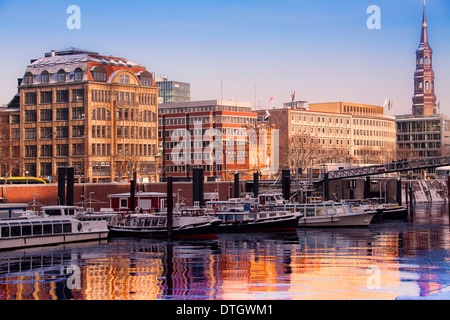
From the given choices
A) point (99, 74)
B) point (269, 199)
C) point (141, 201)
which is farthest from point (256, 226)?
point (99, 74)

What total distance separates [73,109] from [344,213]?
203 feet

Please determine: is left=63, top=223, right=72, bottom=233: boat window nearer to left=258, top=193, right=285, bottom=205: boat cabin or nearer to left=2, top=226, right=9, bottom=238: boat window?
left=2, top=226, right=9, bottom=238: boat window

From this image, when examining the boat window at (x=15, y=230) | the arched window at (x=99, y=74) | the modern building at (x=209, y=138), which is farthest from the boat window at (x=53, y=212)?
the modern building at (x=209, y=138)

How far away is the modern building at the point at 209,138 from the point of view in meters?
176

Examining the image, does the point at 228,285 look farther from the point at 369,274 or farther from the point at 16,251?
the point at 16,251

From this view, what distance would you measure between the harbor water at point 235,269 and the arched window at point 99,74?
67.2 m

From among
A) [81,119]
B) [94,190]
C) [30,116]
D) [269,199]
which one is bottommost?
[269,199]

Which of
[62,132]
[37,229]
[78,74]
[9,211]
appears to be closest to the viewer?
[37,229]

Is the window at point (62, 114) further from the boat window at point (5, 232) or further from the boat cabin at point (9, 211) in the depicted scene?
the boat window at point (5, 232)

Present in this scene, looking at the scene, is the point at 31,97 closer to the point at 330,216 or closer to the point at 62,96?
the point at 62,96

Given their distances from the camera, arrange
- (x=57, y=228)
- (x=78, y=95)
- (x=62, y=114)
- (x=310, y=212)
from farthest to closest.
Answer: (x=62, y=114), (x=78, y=95), (x=310, y=212), (x=57, y=228)

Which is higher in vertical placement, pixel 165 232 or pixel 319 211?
pixel 319 211

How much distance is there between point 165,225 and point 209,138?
10078cm

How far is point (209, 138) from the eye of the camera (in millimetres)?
176125
